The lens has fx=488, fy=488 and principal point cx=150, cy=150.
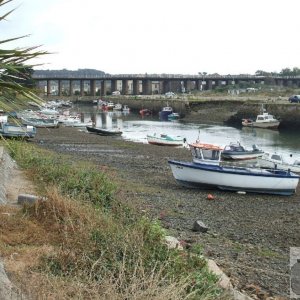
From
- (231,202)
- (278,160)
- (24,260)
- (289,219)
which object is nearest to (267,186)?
(231,202)

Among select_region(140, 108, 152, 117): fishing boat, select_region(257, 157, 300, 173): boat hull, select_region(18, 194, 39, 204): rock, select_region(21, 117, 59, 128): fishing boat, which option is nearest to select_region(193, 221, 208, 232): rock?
select_region(18, 194, 39, 204): rock

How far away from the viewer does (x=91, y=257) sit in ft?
20.9

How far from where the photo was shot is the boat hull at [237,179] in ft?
57.1

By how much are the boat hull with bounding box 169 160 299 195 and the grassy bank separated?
809 centimetres

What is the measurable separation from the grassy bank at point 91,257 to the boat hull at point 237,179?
809 centimetres

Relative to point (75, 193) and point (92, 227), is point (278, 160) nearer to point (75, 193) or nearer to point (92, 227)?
point (75, 193)

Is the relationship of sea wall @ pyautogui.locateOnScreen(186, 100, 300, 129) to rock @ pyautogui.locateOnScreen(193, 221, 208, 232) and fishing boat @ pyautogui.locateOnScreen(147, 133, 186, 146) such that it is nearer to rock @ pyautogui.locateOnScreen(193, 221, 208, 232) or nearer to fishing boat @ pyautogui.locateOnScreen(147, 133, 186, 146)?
fishing boat @ pyautogui.locateOnScreen(147, 133, 186, 146)

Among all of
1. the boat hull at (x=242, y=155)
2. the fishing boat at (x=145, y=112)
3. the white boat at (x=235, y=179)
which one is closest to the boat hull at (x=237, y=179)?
the white boat at (x=235, y=179)

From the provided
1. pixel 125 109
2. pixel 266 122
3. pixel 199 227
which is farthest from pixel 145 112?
pixel 199 227

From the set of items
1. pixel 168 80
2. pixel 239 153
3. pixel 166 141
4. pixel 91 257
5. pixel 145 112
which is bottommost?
pixel 239 153

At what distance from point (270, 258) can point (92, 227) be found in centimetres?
416

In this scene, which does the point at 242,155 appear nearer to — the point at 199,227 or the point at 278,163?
the point at 278,163

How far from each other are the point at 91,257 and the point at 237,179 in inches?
460

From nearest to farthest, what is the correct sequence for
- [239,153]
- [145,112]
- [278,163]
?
[278,163], [239,153], [145,112]
